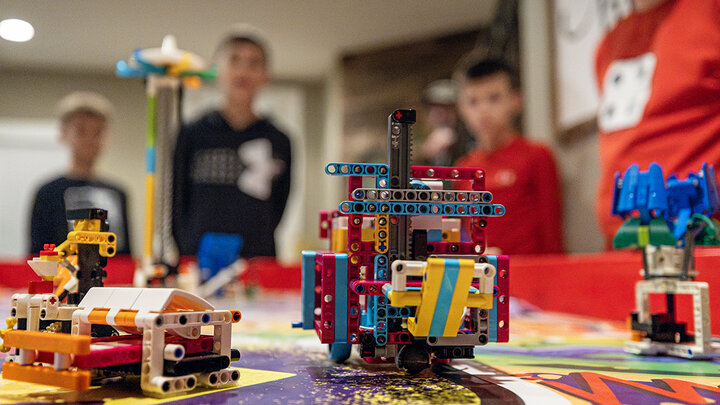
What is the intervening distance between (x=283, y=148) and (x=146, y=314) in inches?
169

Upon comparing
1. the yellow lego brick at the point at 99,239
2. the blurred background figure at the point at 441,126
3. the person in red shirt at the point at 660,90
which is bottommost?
the yellow lego brick at the point at 99,239

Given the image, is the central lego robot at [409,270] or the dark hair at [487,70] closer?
the central lego robot at [409,270]

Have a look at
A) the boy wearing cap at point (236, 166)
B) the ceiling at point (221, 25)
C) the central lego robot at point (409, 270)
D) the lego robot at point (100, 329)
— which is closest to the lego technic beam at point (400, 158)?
the central lego robot at point (409, 270)

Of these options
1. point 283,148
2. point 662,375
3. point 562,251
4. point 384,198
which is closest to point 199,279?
point 283,148

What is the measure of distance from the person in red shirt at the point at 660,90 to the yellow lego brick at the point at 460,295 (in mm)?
1523

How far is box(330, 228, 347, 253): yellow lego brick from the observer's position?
1.72 m

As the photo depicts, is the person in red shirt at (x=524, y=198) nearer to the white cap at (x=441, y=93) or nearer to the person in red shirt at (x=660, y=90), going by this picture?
the person in red shirt at (x=660, y=90)

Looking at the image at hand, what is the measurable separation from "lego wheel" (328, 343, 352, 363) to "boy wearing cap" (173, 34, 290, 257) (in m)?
3.41

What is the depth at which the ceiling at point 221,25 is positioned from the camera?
5.36m

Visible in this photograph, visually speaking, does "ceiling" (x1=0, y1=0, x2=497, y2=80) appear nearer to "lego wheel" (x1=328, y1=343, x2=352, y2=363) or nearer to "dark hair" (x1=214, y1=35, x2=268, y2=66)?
"dark hair" (x1=214, y1=35, x2=268, y2=66)

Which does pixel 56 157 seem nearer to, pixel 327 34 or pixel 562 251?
pixel 327 34

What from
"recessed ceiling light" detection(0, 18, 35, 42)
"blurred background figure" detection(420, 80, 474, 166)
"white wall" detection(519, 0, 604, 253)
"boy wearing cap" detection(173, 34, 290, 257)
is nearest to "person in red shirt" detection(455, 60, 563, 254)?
"white wall" detection(519, 0, 604, 253)

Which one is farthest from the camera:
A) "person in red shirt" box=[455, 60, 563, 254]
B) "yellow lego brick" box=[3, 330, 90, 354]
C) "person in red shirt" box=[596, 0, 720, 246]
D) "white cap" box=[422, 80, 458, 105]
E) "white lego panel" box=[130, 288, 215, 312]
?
"white cap" box=[422, 80, 458, 105]

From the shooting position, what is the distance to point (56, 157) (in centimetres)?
723
